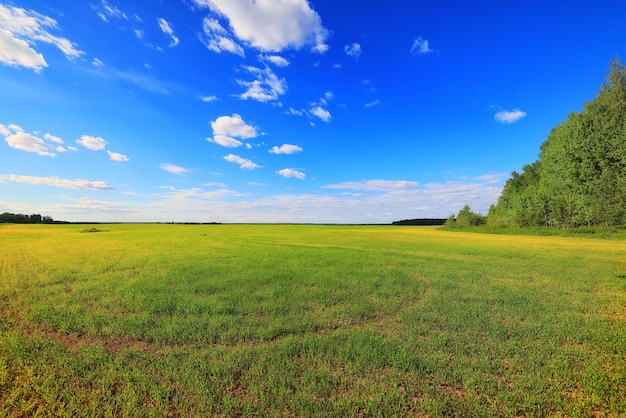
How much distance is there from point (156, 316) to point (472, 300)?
33.5 feet

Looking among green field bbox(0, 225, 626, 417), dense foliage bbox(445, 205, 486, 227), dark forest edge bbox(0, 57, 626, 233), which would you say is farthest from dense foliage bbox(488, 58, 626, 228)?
green field bbox(0, 225, 626, 417)

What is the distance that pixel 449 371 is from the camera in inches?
195

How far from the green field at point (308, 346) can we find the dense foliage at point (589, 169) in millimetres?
42554

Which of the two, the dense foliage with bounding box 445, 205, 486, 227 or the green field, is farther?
the dense foliage with bounding box 445, 205, 486, 227

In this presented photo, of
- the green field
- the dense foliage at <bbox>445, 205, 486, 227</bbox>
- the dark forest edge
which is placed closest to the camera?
the green field

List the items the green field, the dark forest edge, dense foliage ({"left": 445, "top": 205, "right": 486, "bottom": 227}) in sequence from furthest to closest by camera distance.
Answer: dense foliage ({"left": 445, "top": 205, "right": 486, "bottom": 227}) → the dark forest edge → the green field

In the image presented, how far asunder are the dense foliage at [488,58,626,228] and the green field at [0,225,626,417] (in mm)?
42554

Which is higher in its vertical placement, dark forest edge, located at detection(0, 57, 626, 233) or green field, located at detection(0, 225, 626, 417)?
dark forest edge, located at detection(0, 57, 626, 233)

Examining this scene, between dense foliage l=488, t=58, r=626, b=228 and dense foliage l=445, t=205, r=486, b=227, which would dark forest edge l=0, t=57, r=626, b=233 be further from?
dense foliage l=445, t=205, r=486, b=227

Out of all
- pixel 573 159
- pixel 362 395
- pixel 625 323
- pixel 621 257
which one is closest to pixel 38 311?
pixel 362 395

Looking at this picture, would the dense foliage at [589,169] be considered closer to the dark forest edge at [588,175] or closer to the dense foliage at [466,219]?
the dark forest edge at [588,175]

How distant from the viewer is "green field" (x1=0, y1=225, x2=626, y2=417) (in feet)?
13.7

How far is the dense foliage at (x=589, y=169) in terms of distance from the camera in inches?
1577

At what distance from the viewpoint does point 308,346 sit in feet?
19.3
